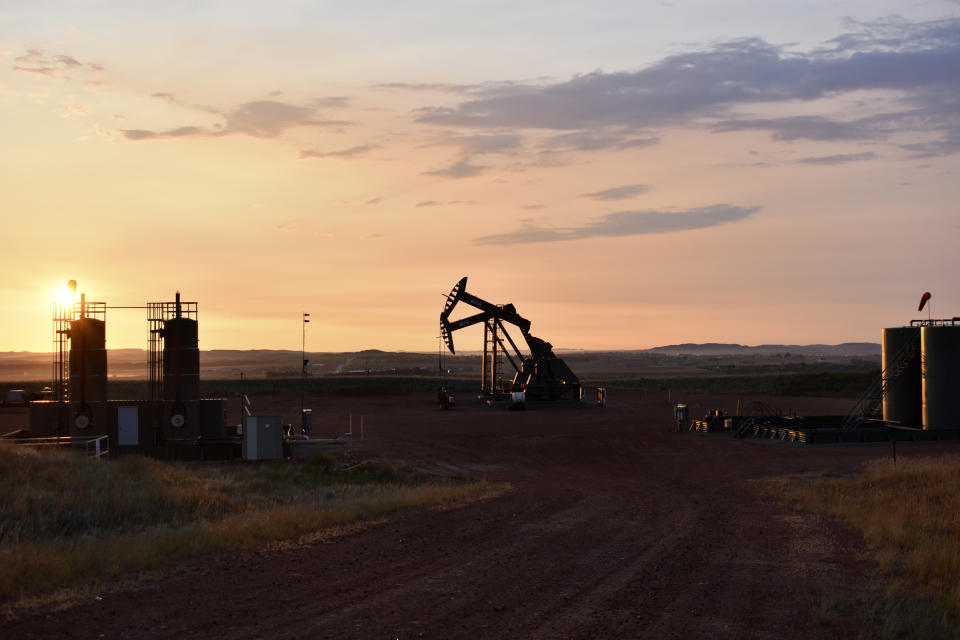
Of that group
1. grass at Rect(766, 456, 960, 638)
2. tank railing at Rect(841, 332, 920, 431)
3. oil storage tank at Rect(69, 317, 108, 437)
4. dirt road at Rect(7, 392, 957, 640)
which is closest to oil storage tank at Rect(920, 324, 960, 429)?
tank railing at Rect(841, 332, 920, 431)

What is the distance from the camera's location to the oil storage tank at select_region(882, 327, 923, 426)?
3684 centimetres

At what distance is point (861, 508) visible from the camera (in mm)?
16828

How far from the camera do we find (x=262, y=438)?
2947 cm

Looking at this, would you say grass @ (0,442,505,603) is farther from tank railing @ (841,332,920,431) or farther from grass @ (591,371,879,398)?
grass @ (591,371,879,398)

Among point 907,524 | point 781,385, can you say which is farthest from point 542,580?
point 781,385

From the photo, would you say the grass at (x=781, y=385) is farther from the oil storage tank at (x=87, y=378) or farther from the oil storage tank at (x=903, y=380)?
the oil storage tank at (x=87, y=378)

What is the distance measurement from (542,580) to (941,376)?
2986 centimetres

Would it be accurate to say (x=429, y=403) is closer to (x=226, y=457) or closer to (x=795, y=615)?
(x=226, y=457)

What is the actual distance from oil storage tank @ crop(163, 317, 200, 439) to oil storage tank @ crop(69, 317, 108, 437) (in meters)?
2.12

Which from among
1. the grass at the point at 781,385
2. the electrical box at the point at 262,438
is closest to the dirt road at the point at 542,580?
the electrical box at the point at 262,438

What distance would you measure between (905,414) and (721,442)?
850cm

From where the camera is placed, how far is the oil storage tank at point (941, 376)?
34719mm

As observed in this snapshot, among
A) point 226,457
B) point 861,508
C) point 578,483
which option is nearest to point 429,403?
point 226,457

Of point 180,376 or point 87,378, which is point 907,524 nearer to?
point 180,376
